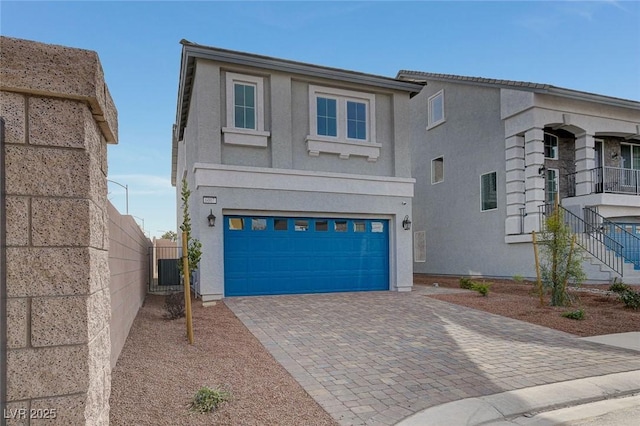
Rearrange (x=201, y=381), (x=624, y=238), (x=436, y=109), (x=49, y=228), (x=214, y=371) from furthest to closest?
(x=436, y=109)
(x=624, y=238)
(x=214, y=371)
(x=201, y=381)
(x=49, y=228)

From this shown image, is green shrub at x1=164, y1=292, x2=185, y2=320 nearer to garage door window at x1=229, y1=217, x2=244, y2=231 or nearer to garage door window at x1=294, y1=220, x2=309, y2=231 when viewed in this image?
garage door window at x1=229, y1=217, x2=244, y2=231

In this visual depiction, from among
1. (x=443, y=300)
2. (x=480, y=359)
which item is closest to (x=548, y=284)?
(x=443, y=300)

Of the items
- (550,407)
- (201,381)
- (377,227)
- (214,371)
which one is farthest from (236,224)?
(550,407)

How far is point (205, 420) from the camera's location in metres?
3.92

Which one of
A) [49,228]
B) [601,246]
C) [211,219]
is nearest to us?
[49,228]

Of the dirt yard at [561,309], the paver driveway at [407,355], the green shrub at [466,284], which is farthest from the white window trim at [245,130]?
the green shrub at [466,284]

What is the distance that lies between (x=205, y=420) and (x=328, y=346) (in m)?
3.10

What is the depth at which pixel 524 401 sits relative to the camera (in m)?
4.61

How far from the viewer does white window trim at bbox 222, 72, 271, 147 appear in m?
11.7

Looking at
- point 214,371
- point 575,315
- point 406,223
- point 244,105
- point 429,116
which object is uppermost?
point 429,116

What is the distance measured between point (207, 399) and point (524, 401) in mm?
3496

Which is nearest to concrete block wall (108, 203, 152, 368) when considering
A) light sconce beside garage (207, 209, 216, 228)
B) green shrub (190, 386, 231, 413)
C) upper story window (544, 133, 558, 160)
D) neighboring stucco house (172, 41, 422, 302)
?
green shrub (190, 386, 231, 413)

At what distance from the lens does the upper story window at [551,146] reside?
17297mm

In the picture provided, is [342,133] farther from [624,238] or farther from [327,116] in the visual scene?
[624,238]
